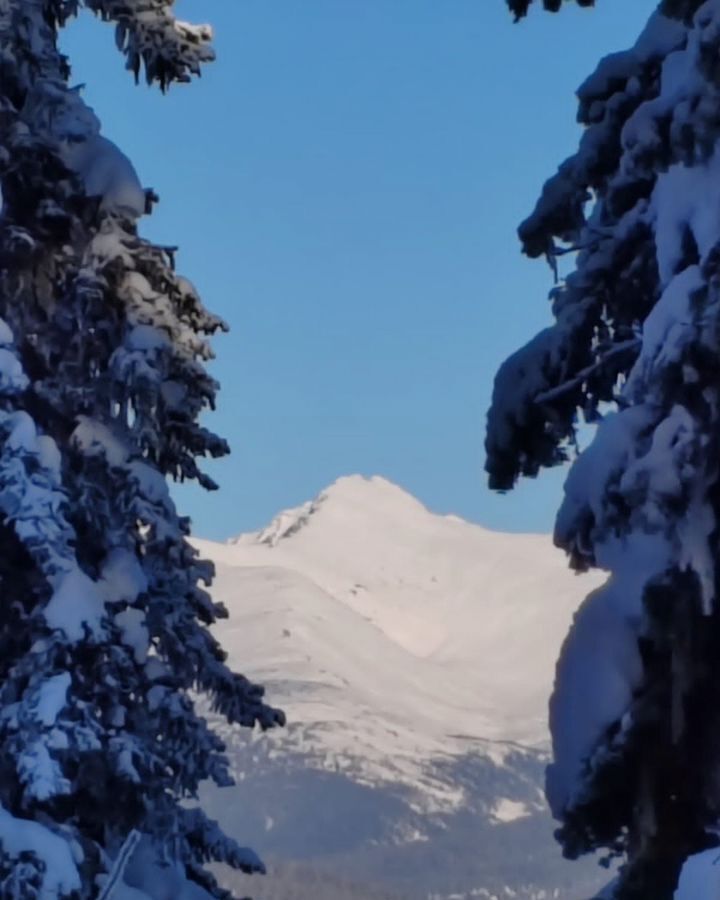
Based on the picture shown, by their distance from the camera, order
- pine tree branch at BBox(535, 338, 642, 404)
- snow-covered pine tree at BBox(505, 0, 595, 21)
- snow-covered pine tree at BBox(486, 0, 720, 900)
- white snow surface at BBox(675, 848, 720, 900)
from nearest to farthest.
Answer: white snow surface at BBox(675, 848, 720, 900)
snow-covered pine tree at BBox(486, 0, 720, 900)
snow-covered pine tree at BBox(505, 0, 595, 21)
pine tree branch at BBox(535, 338, 642, 404)

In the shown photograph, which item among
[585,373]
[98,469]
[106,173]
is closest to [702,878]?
[585,373]

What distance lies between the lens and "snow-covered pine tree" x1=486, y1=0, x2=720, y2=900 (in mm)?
6367

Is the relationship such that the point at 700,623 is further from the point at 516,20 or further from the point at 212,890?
the point at 212,890

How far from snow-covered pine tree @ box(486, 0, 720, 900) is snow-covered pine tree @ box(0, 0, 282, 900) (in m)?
2.29

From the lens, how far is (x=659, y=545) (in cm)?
652

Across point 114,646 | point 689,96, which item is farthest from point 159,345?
point 689,96

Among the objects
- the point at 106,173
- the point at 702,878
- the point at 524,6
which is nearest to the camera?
the point at 702,878

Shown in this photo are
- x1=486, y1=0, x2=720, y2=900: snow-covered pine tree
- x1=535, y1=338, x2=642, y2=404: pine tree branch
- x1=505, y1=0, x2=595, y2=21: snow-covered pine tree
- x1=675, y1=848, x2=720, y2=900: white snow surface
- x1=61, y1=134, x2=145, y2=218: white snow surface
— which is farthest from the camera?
x1=61, y1=134, x2=145, y2=218: white snow surface

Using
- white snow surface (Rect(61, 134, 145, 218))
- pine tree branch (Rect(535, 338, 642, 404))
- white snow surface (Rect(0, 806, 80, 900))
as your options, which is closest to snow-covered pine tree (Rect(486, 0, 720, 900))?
pine tree branch (Rect(535, 338, 642, 404))

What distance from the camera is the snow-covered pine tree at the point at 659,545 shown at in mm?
6367

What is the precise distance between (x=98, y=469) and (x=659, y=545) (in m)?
3.30

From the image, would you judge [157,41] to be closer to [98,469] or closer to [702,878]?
[98,469]

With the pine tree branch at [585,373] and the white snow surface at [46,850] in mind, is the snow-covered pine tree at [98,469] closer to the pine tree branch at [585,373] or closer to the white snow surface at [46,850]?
the white snow surface at [46,850]

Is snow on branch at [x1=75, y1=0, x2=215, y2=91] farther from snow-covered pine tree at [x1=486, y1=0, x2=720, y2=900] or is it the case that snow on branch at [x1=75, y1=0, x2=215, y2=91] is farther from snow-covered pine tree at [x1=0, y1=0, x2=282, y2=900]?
snow-covered pine tree at [x1=486, y1=0, x2=720, y2=900]
